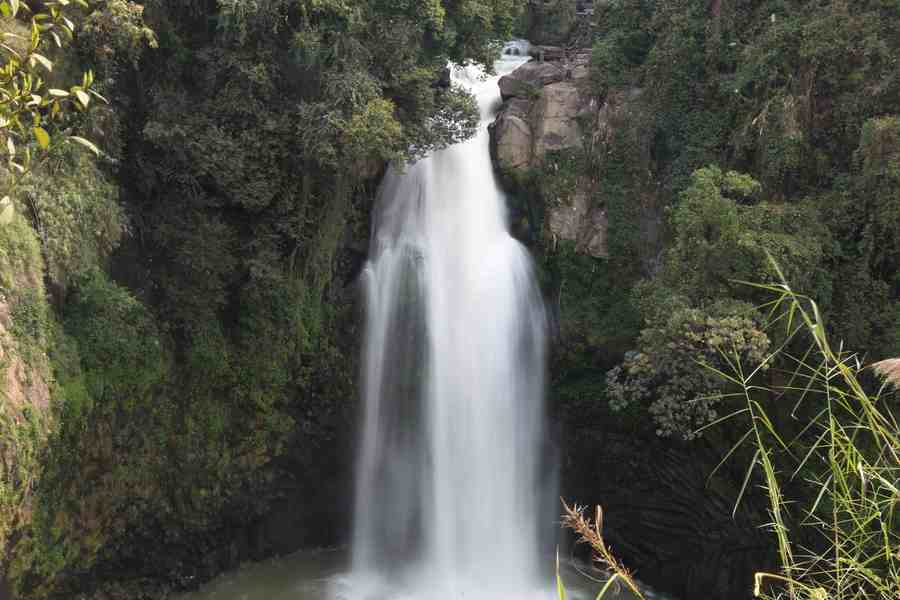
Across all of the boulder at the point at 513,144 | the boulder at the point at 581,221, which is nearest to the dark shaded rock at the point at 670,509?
the boulder at the point at 581,221

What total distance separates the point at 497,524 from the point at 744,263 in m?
5.03

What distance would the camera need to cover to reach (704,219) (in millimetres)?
9109

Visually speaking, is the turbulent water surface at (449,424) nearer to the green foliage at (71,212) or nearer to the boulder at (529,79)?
the boulder at (529,79)

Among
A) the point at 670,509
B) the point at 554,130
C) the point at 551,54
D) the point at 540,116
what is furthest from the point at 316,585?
the point at 551,54

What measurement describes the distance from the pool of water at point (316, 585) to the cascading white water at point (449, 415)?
0.37 meters

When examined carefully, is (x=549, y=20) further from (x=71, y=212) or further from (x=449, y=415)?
(x=71, y=212)

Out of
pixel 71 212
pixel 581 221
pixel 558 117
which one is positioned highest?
pixel 558 117

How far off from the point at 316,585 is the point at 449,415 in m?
2.89

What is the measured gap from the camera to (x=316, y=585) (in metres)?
10.6

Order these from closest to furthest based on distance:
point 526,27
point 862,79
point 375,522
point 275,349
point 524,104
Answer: point 862,79, point 275,349, point 375,522, point 524,104, point 526,27

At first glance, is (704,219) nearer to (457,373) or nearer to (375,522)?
(457,373)

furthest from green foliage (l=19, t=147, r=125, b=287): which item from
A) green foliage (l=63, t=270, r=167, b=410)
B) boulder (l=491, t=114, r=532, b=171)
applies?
boulder (l=491, t=114, r=532, b=171)

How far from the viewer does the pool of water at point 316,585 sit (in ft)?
33.6

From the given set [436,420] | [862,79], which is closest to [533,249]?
[436,420]
